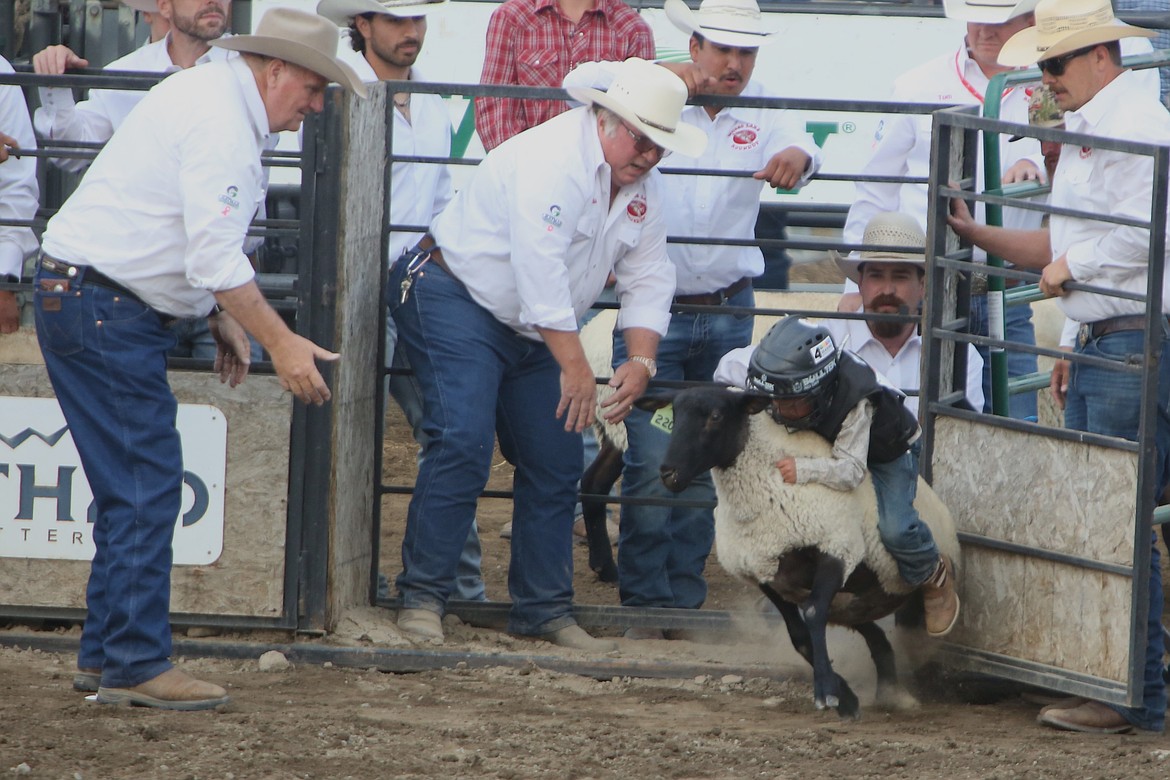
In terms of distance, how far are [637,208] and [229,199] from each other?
1513 millimetres

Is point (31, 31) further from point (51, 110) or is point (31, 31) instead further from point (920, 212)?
point (920, 212)

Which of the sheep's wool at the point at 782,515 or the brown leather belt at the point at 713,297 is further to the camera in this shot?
the brown leather belt at the point at 713,297

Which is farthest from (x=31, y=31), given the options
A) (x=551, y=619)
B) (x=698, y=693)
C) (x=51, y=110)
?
(x=698, y=693)

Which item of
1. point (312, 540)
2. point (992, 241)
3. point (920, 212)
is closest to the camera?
point (992, 241)

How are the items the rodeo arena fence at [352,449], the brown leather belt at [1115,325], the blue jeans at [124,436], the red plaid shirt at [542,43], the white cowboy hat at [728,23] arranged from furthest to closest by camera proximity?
1. the red plaid shirt at [542,43]
2. the white cowboy hat at [728,23]
3. the rodeo arena fence at [352,449]
4. the brown leather belt at [1115,325]
5. the blue jeans at [124,436]

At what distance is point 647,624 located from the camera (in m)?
6.17

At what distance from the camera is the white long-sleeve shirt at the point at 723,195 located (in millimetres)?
6309

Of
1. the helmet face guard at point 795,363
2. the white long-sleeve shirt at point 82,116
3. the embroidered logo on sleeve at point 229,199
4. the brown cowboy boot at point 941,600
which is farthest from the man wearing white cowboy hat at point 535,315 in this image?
the white long-sleeve shirt at point 82,116

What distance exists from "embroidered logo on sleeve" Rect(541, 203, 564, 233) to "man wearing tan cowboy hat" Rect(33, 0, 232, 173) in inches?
62.4

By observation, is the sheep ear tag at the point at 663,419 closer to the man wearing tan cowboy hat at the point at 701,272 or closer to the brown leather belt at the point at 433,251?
the man wearing tan cowboy hat at the point at 701,272

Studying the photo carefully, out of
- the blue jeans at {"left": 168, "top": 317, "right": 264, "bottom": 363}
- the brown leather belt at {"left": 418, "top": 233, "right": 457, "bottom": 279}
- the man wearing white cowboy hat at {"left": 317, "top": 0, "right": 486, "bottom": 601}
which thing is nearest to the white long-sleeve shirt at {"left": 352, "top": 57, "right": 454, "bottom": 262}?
the man wearing white cowboy hat at {"left": 317, "top": 0, "right": 486, "bottom": 601}

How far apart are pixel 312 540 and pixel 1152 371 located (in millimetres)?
2833

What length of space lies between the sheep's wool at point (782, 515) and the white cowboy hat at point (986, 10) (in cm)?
233

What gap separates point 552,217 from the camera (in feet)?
17.6
